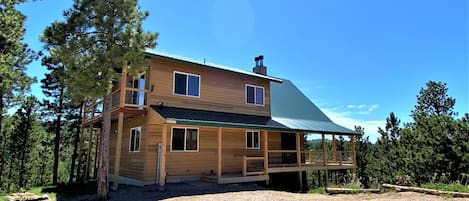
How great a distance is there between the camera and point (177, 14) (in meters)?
14.0

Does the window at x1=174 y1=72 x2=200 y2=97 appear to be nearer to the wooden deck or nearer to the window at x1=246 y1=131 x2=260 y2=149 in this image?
the window at x1=246 y1=131 x2=260 y2=149

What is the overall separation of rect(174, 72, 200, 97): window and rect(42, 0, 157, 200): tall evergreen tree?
13.7 feet

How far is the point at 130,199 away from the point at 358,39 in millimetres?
15120

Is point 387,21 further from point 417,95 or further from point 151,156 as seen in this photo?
point 417,95

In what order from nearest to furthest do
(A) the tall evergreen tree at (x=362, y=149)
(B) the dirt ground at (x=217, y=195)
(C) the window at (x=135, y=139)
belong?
1. (B) the dirt ground at (x=217, y=195)
2. (C) the window at (x=135, y=139)
3. (A) the tall evergreen tree at (x=362, y=149)

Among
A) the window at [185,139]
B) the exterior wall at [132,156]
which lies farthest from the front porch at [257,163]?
the exterior wall at [132,156]

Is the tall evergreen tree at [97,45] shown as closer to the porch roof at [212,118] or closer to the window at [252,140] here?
the porch roof at [212,118]

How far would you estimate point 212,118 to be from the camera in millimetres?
13000

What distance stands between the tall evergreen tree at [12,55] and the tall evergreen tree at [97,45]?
2.17 metres

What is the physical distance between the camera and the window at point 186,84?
13727 millimetres

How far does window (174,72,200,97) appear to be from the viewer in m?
13.7

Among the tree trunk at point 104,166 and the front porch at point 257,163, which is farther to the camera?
the front porch at point 257,163

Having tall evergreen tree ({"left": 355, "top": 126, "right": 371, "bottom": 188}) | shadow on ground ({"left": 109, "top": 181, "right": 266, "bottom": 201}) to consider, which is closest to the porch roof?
shadow on ground ({"left": 109, "top": 181, "right": 266, "bottom": 201})

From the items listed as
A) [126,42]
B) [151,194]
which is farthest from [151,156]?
[126,42]
